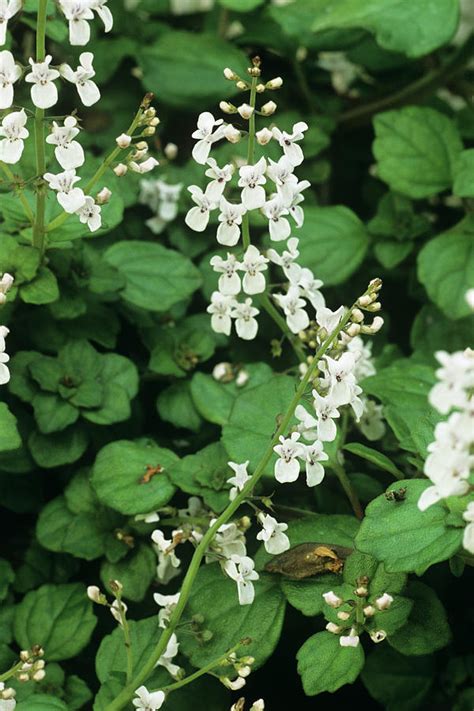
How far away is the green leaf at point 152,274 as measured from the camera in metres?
1.22

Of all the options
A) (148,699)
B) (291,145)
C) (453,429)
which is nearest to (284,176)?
(291,145)

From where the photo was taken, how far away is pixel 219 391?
1186 millimetres

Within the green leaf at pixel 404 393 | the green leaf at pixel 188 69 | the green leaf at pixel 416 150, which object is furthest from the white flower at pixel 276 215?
the green leaf at pixel 188 69

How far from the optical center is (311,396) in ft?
3.05

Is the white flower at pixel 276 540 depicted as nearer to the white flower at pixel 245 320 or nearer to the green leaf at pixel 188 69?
the white flower at pixel 245 320

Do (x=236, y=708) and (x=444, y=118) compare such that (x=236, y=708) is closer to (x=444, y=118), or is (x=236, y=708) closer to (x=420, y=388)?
(x=420, y=388)

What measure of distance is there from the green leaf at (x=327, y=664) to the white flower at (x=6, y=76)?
0.53 meters

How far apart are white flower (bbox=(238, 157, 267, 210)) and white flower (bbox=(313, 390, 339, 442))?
0.60 ft

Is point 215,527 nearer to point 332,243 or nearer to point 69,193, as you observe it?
point 69,193

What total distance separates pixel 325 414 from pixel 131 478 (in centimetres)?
26

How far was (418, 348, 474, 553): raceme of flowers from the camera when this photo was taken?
0.69 meters

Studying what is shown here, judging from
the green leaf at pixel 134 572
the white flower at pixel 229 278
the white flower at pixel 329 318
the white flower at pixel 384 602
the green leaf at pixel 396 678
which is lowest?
the green leaf at pixel 396 678

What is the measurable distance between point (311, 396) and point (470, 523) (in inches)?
7.4

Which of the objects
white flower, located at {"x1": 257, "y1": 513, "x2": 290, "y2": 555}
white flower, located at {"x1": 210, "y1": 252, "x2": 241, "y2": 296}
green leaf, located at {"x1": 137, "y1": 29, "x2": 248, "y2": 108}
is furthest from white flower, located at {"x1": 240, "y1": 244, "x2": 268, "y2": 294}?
green leaf, located at {"x1": 137, "y1": 29, "x2": 248, "y2": 108}
